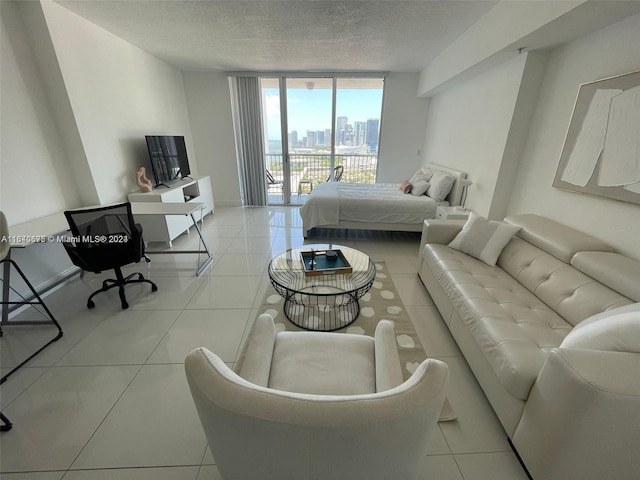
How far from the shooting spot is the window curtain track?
4.76m

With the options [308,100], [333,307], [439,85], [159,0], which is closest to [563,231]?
[333,307]

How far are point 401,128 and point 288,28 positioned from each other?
2.89 m

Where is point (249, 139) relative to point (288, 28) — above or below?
below

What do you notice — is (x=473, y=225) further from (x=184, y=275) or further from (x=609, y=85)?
(x=184, y=275)

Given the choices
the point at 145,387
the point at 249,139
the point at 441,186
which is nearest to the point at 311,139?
the point at 249,139

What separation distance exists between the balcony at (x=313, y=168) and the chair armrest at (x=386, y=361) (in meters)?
4.53

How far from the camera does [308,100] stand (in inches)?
194

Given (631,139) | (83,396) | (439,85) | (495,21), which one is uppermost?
(495,21)

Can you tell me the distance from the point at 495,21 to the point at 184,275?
12.5 feet

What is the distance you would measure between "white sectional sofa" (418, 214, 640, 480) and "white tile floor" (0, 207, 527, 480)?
0.54ft

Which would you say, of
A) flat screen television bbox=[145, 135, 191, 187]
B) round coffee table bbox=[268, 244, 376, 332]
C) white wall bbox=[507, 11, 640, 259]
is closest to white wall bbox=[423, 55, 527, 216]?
white wall bbox=[507, 11, 640, 259]

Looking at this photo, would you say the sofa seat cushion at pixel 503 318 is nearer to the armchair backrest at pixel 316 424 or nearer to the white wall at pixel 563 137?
the white wall at pixel 563 137

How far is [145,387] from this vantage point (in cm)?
157

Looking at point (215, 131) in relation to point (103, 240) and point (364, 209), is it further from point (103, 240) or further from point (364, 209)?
point (103, 240)
